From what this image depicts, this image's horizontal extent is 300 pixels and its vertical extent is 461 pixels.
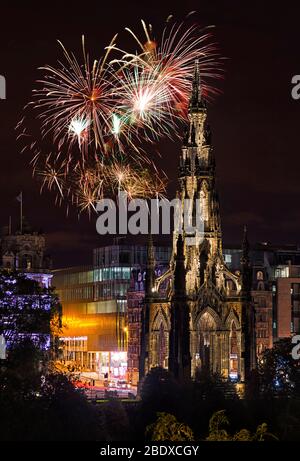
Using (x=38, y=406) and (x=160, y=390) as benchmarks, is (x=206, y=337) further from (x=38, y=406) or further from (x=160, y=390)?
(x=38, y=406)

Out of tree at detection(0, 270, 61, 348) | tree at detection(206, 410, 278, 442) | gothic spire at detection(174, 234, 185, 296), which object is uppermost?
gothic spire at detection(174, 234, 185, 296)

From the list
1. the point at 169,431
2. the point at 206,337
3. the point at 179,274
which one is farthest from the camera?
the point at 206,337

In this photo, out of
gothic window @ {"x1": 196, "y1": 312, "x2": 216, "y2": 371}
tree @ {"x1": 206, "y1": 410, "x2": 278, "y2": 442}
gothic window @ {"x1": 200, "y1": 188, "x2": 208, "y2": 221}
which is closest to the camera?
tree @ {"x1": 206, "y1": 410, "x2": 278, "y2": 442}

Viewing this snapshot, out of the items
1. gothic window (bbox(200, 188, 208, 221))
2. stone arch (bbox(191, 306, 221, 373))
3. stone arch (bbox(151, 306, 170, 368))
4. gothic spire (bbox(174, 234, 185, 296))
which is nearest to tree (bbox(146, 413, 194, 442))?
gothic spire (bbox(174, 234, 185, 296))

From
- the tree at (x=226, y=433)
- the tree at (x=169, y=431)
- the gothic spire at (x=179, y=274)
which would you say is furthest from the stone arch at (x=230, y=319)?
the tree at (x=169, y=431)

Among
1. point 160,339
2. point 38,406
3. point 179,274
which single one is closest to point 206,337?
point 160,339

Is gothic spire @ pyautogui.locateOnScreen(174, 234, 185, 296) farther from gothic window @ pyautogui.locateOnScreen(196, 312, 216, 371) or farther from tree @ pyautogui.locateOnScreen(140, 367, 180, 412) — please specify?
tree @ pyautogui.locateOnScreen(140, 367, 180, 412)

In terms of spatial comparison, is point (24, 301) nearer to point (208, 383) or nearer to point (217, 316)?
point (208, 383)

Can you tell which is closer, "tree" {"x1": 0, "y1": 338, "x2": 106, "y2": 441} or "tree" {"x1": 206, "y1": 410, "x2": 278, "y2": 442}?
"tree" {"x1": 0, "y1": 338, "x2": 106, "y2": 441}

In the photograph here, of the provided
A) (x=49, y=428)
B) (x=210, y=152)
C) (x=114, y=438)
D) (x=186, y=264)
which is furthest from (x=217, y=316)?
(x=49, y=428)

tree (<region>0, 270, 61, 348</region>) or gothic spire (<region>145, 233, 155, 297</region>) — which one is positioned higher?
gothic spire (<region>145, 233, 155, 297</region>)

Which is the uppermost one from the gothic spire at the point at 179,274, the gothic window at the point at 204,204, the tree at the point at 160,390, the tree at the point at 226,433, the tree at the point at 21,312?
the gothic window at the point at 204,204

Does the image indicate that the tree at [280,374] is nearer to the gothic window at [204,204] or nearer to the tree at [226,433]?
the gothic window at [204,204]
